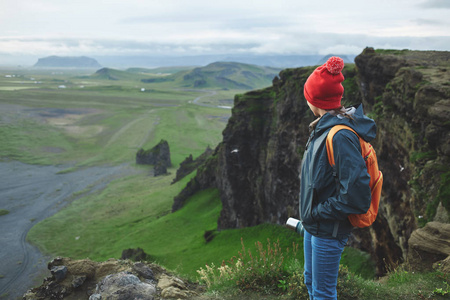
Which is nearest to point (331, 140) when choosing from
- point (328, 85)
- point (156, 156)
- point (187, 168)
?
point (328, 85)

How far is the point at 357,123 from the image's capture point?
4590 millimetres

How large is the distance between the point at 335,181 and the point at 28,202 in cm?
8643

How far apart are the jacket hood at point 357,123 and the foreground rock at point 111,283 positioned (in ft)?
17.3

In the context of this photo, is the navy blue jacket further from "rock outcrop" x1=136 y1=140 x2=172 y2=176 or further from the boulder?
"rock outcrop" x1=136 y1=140 x2=172 y2=176

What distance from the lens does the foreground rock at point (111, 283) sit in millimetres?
7531

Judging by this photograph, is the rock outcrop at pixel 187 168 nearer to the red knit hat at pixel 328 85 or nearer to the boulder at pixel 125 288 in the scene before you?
the boulder at pixel 125 288

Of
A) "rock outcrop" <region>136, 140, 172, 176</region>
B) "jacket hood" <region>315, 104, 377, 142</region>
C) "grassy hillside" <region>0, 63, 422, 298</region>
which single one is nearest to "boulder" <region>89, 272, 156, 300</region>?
"grassy hillside" <region>0, 63, 422, 298</region>

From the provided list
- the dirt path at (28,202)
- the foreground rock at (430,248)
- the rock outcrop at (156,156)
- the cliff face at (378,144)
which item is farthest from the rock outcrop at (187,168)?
the foreground rock at (430,248)

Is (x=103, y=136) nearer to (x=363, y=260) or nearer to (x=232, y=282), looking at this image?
(x=363, y=260)

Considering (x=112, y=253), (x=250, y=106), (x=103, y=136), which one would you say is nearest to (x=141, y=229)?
(x=112, y=253)

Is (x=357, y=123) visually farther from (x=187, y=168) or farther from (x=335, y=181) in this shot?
(x=187, y=168)

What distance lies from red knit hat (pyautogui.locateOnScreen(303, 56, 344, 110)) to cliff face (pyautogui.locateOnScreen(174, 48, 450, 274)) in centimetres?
1089

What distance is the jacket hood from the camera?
14.8 feet

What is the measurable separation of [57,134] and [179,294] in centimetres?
14618
